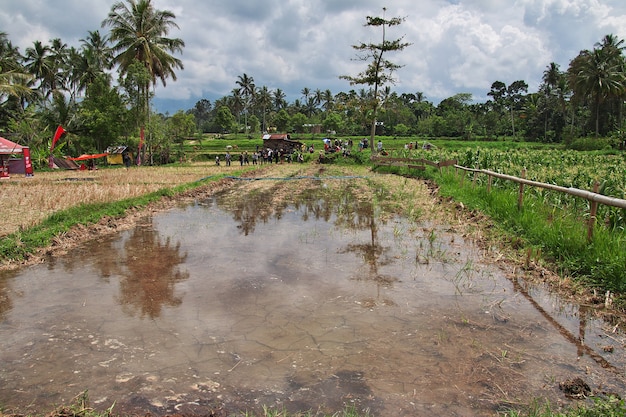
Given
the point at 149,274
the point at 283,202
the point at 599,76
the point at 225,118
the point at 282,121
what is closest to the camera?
the point at 149,274

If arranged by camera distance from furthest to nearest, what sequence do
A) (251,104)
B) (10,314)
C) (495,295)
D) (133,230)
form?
(251,104)
(133,230)
(495,295)
(10,314)

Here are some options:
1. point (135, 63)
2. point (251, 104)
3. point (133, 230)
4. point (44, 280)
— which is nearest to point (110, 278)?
point (44, 280)

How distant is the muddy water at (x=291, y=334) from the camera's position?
10.0 feet

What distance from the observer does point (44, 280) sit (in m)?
5.63

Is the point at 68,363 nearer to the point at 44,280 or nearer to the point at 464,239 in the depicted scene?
the point at 44,280

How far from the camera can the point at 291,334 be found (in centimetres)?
399

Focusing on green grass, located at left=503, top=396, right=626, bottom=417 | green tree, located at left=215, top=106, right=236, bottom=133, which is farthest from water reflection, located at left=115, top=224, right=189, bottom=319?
green tree, located at left=215, top=106, right=236, bottom=133

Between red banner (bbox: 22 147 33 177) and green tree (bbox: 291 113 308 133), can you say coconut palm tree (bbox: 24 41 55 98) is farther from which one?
green tree (bbox: 291 113 308 133)

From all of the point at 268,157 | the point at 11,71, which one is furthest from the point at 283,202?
the point at 268,157

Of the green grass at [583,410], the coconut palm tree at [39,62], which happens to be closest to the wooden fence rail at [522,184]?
the green grass at [583,410]

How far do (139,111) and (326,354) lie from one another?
3302 centimetres

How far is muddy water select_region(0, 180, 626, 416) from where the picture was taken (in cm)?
Answer: 306

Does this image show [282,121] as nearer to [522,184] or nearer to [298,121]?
[298,121]

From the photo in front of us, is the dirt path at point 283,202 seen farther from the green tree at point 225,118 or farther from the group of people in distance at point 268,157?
the green tree at point 225,118
